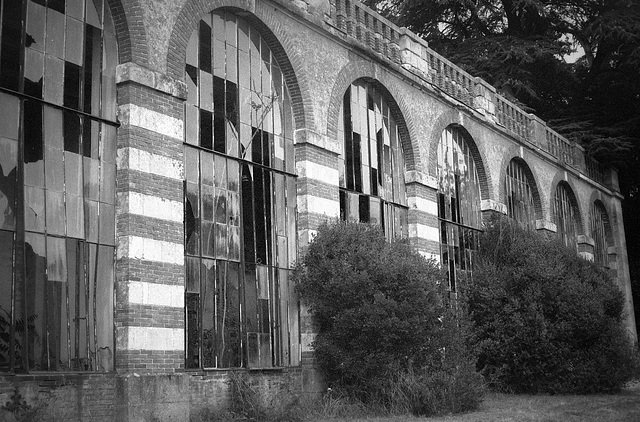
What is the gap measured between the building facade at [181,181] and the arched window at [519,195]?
5.80m

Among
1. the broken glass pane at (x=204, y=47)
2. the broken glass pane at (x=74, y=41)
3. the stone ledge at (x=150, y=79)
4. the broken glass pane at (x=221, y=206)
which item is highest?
the broken glass pane at (x=204, y=47)

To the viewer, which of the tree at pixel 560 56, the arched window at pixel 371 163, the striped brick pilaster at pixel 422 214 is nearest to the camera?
the arched window at pixel 371 163

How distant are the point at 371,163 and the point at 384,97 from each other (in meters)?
1.92

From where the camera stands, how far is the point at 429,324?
15961 millimetres

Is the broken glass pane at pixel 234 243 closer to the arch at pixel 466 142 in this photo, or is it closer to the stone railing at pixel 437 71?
the stone railing at pixel 437 71

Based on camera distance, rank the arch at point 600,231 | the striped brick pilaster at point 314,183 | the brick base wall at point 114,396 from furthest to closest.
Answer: the arch at point 600,231
the striped brick pilaster at point 314,183
the brick base wall at point 114,396

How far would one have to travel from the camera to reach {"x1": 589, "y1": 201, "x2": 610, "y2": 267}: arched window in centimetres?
3328

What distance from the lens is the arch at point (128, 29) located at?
12.9 meters

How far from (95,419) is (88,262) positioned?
2299 mm

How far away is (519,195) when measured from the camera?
27.1 meters

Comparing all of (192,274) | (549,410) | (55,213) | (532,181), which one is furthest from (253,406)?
(532,181)

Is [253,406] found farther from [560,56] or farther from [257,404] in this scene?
[560,56]

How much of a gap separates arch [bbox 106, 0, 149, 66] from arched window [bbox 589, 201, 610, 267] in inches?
968

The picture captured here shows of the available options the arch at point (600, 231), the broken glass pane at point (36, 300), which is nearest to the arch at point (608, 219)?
the arch at point (600, 231)
